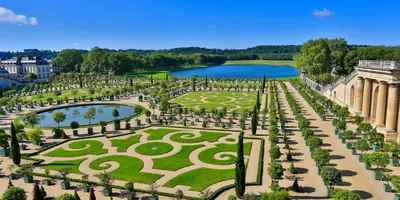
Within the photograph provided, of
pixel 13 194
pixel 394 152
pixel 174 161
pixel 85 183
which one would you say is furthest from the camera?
pixel 174 161

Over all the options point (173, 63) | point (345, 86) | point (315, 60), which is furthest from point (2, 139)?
point (173, 63)

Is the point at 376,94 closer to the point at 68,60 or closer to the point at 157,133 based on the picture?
the point at 157,133

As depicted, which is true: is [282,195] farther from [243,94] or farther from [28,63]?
[28,63]

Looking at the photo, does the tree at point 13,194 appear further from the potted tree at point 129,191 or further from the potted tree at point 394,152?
the potted tree at point 394,152

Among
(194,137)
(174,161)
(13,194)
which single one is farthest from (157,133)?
(13,194)

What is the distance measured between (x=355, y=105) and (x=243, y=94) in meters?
32.1

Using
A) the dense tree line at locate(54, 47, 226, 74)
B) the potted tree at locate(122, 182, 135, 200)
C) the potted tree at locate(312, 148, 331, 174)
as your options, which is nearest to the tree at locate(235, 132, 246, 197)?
the potted tree at locate(122, 182, 135, 200)

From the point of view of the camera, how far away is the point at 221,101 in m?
66.6

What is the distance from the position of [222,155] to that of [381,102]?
23.0m

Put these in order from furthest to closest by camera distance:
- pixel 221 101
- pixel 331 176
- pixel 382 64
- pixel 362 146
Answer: pixel 221 101 < pixel 382 64 < pixel 362 146 < pixel 331 176

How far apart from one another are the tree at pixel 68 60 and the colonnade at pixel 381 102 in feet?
430

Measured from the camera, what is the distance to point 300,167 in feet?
90.1

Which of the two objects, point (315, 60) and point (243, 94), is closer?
point (243, 94)

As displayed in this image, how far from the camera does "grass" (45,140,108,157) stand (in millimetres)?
32312
